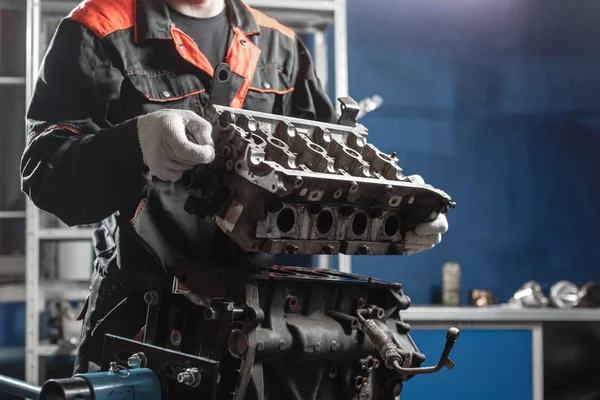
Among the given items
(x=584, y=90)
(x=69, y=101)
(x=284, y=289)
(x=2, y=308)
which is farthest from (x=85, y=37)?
(x=584, y=90)

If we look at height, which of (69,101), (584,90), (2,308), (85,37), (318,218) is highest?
(584,90)

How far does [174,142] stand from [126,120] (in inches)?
13.5

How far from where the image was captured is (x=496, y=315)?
3.34 meters

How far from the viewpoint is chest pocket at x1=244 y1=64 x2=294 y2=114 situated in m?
1.71

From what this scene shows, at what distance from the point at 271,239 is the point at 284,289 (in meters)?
0.10

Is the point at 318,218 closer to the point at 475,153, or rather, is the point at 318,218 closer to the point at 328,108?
the point at 328,108

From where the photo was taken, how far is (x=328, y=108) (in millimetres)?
1828

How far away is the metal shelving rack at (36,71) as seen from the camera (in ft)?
10.7

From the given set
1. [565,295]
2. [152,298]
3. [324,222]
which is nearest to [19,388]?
[152,298]

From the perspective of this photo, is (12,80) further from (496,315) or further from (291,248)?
(291,248)

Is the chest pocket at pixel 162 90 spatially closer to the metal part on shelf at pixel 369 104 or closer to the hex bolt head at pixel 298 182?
the hex bolt head at pixel 298 182

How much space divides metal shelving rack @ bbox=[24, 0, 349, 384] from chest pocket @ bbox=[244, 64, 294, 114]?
5.40ft

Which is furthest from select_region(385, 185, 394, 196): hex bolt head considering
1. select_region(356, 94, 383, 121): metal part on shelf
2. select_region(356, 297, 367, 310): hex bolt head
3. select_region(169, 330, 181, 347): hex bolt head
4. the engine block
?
select_region(356, 94, 383, 121): metal part on shelf

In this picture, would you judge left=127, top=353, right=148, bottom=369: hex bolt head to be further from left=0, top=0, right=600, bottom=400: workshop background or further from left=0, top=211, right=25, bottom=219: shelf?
left=0, top=0, right=600, bottom=400: workshop background
